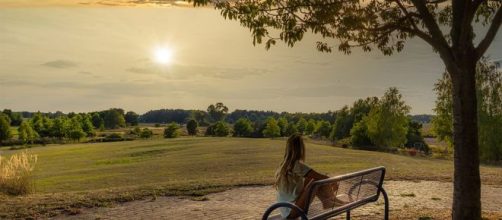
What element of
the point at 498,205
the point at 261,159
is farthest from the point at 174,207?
the point at 261,159

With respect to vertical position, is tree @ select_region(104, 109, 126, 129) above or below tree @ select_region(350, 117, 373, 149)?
above

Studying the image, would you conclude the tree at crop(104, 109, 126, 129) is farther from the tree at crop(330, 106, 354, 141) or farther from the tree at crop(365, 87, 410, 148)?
the tree at crop(365, 87, 410, 148)

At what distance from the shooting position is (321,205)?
26.7ft

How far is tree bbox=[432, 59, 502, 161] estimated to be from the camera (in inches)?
2115

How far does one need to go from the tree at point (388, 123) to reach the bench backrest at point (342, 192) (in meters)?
56.9

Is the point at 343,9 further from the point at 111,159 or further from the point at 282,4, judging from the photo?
the point at 111,159

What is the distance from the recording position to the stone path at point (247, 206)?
11328 mm

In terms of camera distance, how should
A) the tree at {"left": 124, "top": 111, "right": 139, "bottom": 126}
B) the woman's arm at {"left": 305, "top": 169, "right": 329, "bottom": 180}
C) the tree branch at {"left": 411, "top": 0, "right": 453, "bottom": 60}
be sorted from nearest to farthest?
the woman's arm at {"left": 305, "top": 169, "right": 329, "bottom": 180}
the tree branch at {"left": 411, "top": 0, "right": 453, "bottom": 60}
the tree at {"left": 124, "top": 111, "right": 139, "bottom": 126}

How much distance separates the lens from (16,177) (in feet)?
49.7

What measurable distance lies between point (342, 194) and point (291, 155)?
153 centimetres

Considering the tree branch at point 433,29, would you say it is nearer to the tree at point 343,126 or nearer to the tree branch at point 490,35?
the tree branch at point 490,35

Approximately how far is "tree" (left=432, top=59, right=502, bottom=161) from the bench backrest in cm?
4859

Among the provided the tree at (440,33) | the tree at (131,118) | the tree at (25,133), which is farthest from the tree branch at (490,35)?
the tree at (131,118)

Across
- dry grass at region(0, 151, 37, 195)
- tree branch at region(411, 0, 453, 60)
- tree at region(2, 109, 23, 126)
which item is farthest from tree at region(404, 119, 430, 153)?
tree at region(2, 109, 23, 126)
